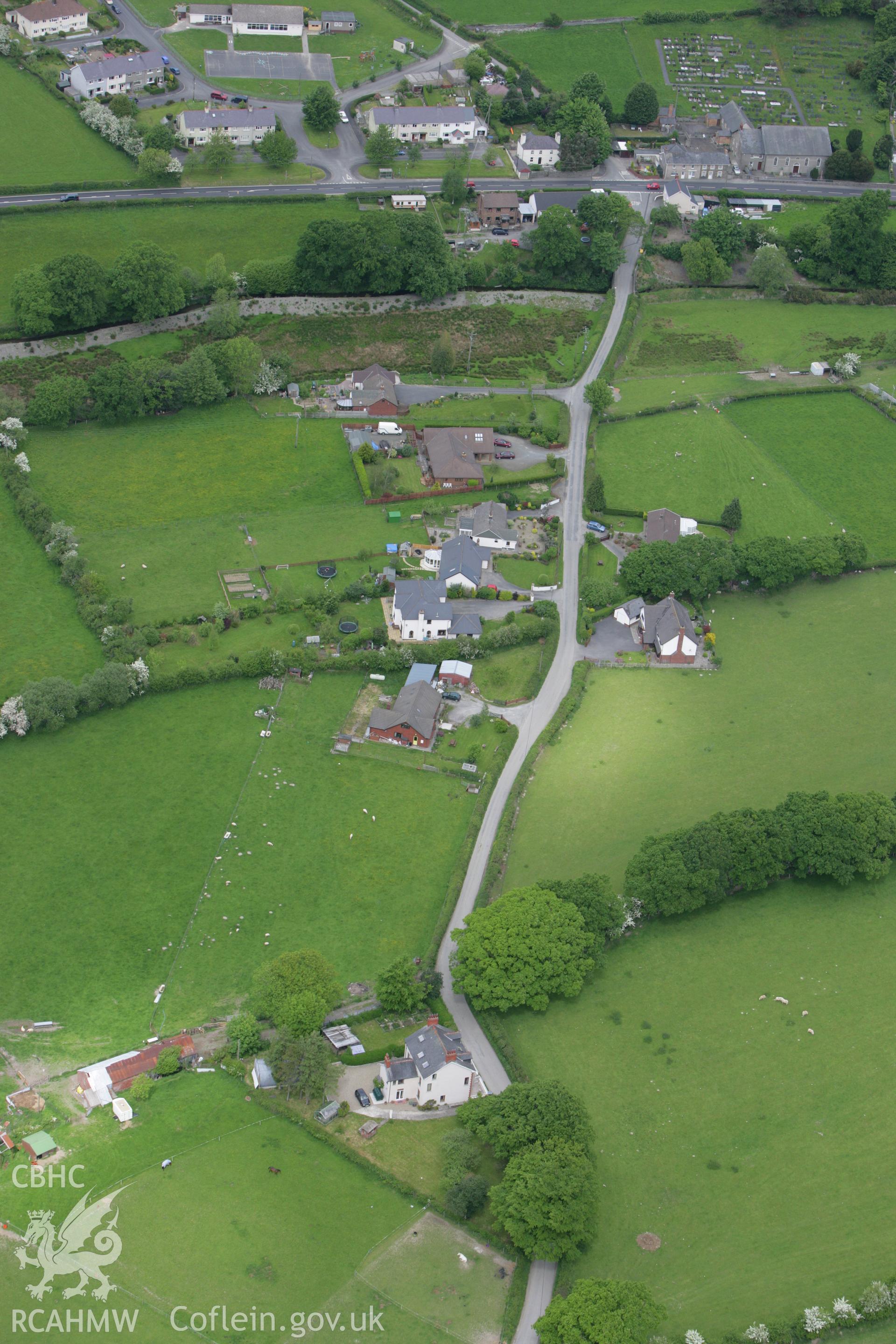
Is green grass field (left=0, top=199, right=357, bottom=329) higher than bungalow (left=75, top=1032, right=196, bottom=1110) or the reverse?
higher

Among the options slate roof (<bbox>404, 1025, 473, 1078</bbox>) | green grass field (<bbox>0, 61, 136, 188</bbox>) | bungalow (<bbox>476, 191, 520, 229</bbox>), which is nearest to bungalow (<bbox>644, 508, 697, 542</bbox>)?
slate roof (<bbox>404, 1025, 473, 1078</bbox>)

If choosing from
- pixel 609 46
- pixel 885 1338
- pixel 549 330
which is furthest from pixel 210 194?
pixel 885 1338

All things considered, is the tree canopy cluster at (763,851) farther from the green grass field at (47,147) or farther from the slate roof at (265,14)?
the slate roof at (265,14)

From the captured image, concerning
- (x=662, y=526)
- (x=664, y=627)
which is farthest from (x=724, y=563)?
(x=664, y=627)

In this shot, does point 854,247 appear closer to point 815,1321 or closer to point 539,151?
point 539,151

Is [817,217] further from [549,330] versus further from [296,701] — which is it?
[296,701]

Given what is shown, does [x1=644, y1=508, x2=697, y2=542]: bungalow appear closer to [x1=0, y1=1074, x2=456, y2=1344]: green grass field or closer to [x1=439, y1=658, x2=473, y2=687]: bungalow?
[x1=439, y1=658, x2=473, y2=687]: bungalow
